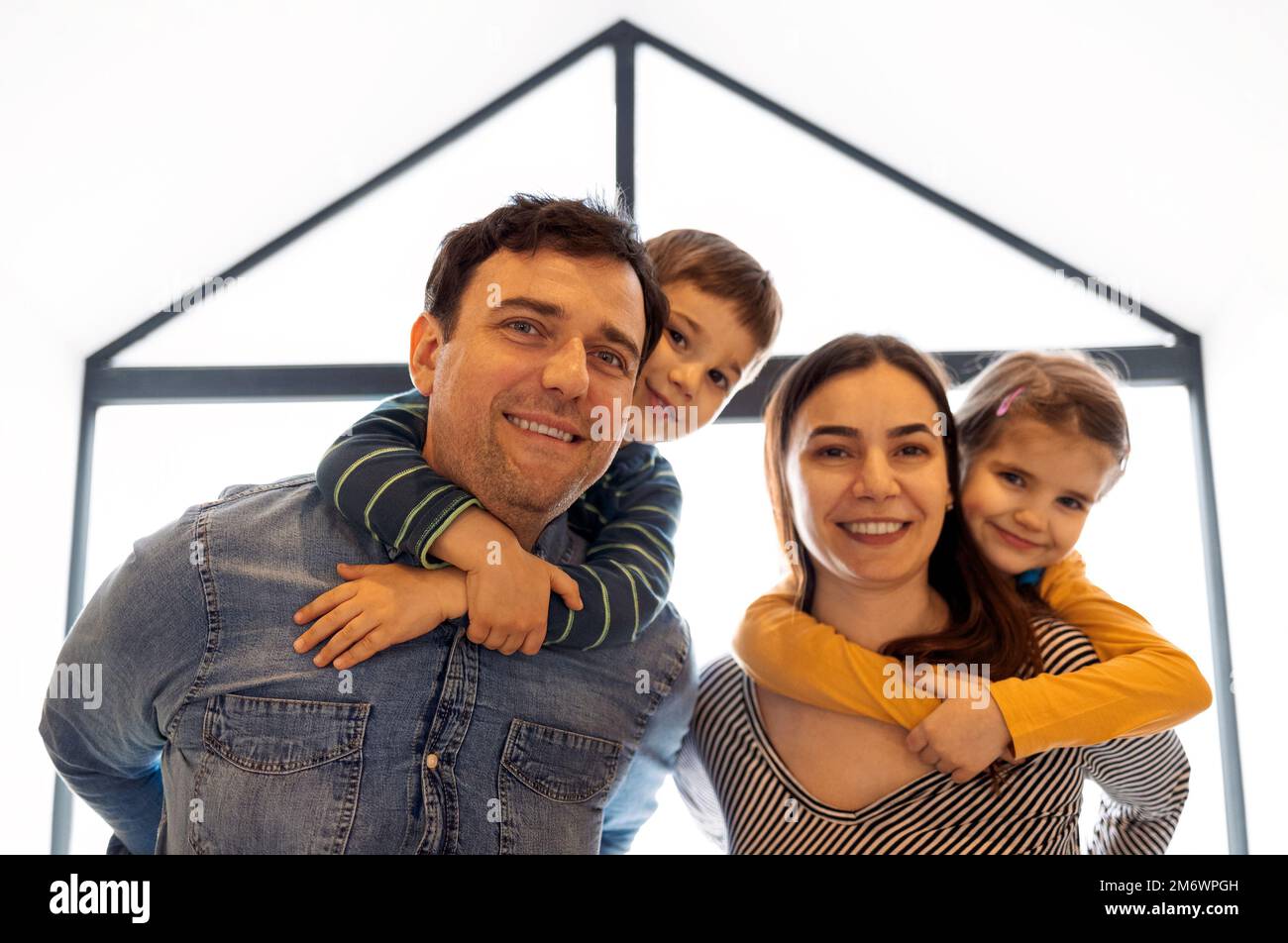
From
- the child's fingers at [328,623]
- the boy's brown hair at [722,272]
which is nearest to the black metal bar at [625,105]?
the boy's brown hair at [722,272]

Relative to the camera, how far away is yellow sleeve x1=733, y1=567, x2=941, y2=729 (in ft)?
4.98

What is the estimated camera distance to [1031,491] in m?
1.79

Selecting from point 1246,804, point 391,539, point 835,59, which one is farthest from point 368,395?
point 1246,804

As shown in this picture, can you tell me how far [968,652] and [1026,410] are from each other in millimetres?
514

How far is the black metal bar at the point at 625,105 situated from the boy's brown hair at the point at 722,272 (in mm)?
1663

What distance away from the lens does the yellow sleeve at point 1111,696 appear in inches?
55.9

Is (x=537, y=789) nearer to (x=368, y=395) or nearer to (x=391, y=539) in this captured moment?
(x=391, y=539)

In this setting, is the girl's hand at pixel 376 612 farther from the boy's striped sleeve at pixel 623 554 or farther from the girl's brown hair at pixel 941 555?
the girl's brown hair at pixel 941 555

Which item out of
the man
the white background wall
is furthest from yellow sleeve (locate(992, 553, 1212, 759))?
the white background wall

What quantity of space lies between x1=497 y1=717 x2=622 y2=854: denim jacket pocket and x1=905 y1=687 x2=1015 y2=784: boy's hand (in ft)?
1.52

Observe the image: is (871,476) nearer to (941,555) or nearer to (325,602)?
(941,555)

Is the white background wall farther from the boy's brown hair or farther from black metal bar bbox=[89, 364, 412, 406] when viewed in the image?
the boy's brown hair

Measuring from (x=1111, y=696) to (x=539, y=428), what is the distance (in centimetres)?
90

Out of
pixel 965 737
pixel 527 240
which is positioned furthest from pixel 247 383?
pixel 965 737
